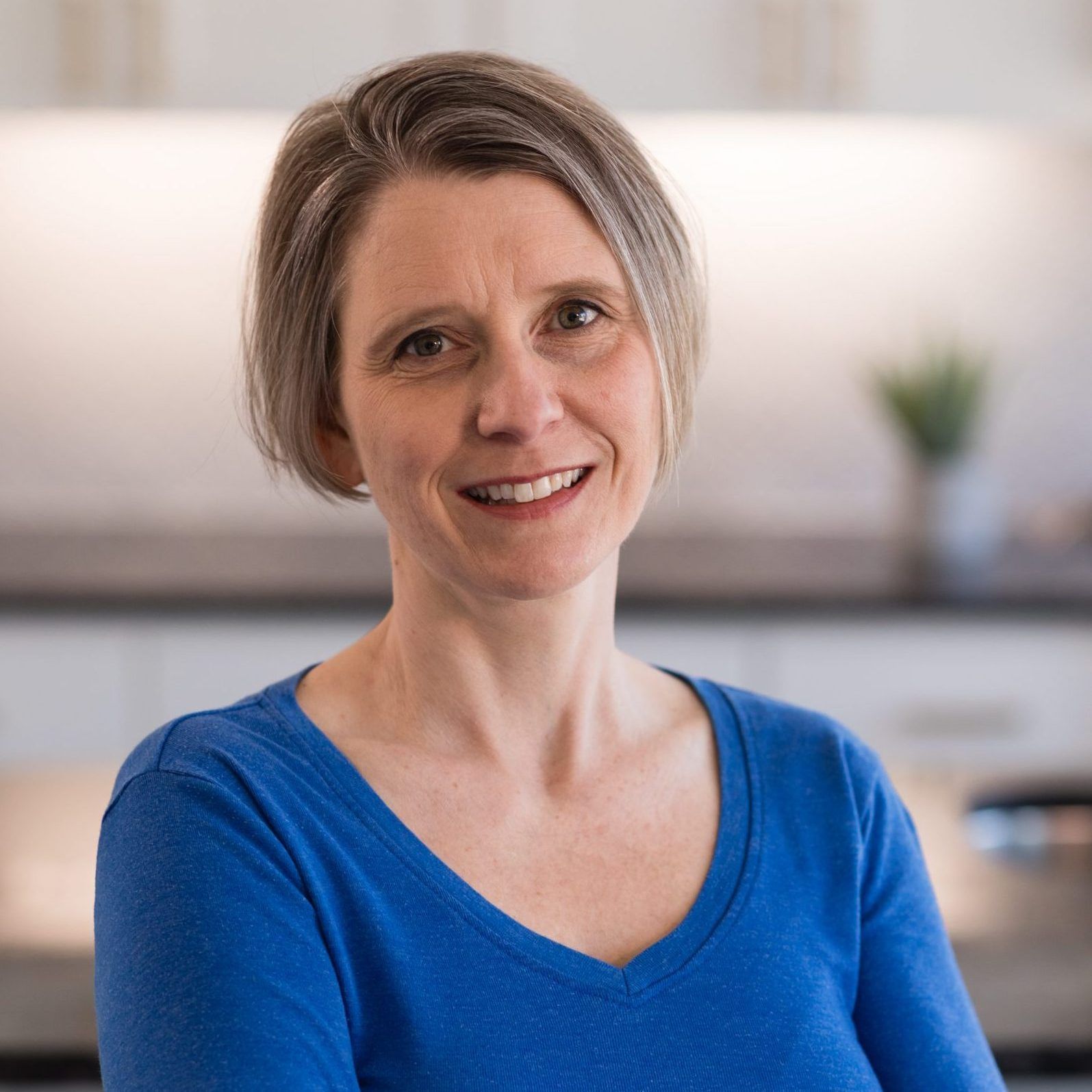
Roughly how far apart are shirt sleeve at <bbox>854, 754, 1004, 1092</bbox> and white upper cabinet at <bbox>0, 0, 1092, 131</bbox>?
1.91 metres

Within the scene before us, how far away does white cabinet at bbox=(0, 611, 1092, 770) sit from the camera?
233 centimetres

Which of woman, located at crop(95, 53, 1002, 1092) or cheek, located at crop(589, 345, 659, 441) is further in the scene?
cheek, located at crop(589, 345, 659, 441)

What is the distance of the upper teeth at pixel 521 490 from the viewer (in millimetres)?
870

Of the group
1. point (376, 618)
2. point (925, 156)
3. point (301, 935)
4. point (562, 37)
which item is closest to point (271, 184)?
point (301, 935)

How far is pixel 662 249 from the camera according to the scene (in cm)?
92

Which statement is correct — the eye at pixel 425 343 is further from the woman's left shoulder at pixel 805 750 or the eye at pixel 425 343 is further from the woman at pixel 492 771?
the woman's left shoulder at pixel 805 750

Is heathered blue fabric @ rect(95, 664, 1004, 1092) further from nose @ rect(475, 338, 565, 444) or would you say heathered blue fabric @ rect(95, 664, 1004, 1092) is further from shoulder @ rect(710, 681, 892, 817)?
nose @ rect(475, 338, 565, 444)

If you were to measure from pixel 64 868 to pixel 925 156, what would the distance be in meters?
2.17

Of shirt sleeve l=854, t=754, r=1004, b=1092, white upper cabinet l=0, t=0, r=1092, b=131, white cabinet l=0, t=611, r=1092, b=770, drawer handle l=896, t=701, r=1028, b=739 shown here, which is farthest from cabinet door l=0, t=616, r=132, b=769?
shirt sleeve l=854, t=754, r=1004, b=1092

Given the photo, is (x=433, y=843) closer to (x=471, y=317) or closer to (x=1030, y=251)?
(x=471, y=317)

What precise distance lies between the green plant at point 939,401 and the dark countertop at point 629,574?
24cm

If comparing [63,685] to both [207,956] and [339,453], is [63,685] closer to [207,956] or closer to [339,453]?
[339,453]

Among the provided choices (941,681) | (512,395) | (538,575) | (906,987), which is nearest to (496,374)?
(512,395)

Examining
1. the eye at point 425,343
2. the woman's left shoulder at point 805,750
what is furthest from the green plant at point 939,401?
the eye at point 425,343
